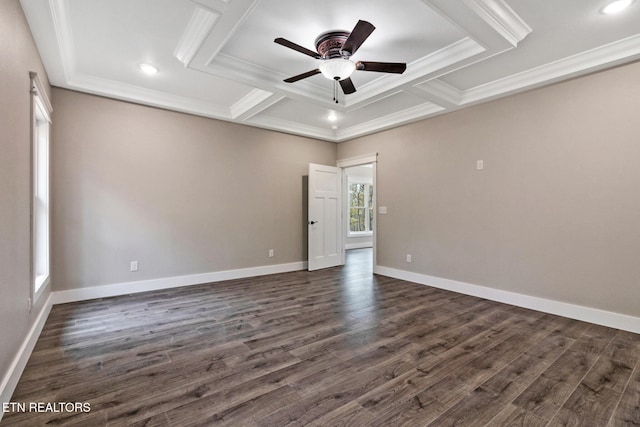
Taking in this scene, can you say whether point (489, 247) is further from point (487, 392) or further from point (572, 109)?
point (487, 392)

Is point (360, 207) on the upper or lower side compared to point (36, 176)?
lower

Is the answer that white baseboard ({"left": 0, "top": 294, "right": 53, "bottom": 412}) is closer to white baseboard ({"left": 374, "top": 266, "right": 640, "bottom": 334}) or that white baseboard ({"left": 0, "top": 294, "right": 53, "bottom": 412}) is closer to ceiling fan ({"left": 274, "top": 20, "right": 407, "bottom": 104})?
ceiling fan ({"left": 274, "top": 20, "right": 407, "bottom": 104})

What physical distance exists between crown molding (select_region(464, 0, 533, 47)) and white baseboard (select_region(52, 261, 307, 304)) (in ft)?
14.6

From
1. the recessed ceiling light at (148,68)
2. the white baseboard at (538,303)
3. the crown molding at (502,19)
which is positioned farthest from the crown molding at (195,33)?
the white baseboard at (538,303)

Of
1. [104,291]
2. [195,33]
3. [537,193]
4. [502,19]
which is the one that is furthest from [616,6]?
[104,291]

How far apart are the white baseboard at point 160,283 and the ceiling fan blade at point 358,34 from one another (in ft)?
12.3

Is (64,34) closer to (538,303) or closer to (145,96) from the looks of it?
(145,96)

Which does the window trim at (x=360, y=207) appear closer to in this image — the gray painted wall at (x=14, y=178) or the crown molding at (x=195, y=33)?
the crown molding at (x=195, y=33)

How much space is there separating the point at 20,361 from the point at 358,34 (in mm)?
3302

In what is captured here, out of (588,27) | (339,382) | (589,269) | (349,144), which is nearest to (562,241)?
(589,269)

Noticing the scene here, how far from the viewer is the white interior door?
5.67 m

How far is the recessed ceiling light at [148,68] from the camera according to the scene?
10.9 feet

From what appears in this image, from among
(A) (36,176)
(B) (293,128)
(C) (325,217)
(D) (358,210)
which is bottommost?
(C) (325,217)

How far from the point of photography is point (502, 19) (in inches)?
93.7
